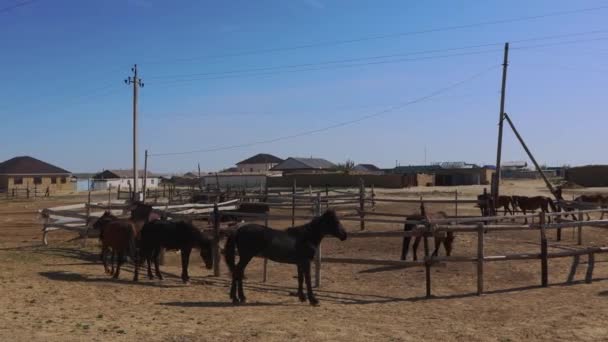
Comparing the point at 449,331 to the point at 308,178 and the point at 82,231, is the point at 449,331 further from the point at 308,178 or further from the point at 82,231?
the point at 308,178

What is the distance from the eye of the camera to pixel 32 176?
63125 mm

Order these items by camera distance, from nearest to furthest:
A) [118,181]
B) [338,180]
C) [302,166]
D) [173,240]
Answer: [173,240], [338,180], [118,181], [302,166]

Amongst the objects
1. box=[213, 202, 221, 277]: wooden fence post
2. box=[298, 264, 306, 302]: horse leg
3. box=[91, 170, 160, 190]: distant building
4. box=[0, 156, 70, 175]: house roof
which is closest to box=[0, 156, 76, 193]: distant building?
box=[0, 156, 70, 175]: house roof

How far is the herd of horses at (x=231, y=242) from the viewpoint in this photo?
9.27m

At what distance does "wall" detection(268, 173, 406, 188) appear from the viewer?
54.7m

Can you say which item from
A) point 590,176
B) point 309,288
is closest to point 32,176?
point 590,176

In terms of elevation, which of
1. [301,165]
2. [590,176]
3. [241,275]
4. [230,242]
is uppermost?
[301,165]

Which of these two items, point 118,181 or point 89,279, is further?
point 118,181

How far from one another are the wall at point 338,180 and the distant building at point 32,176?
25680 mm

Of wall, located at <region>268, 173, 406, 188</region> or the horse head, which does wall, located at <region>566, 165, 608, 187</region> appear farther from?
the horse head

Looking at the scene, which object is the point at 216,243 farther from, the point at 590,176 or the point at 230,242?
the point at 590,176

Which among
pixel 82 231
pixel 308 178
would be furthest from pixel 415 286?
pixel 308 178

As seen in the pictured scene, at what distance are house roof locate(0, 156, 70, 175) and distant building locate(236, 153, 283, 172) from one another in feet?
128

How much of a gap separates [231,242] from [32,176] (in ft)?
200
